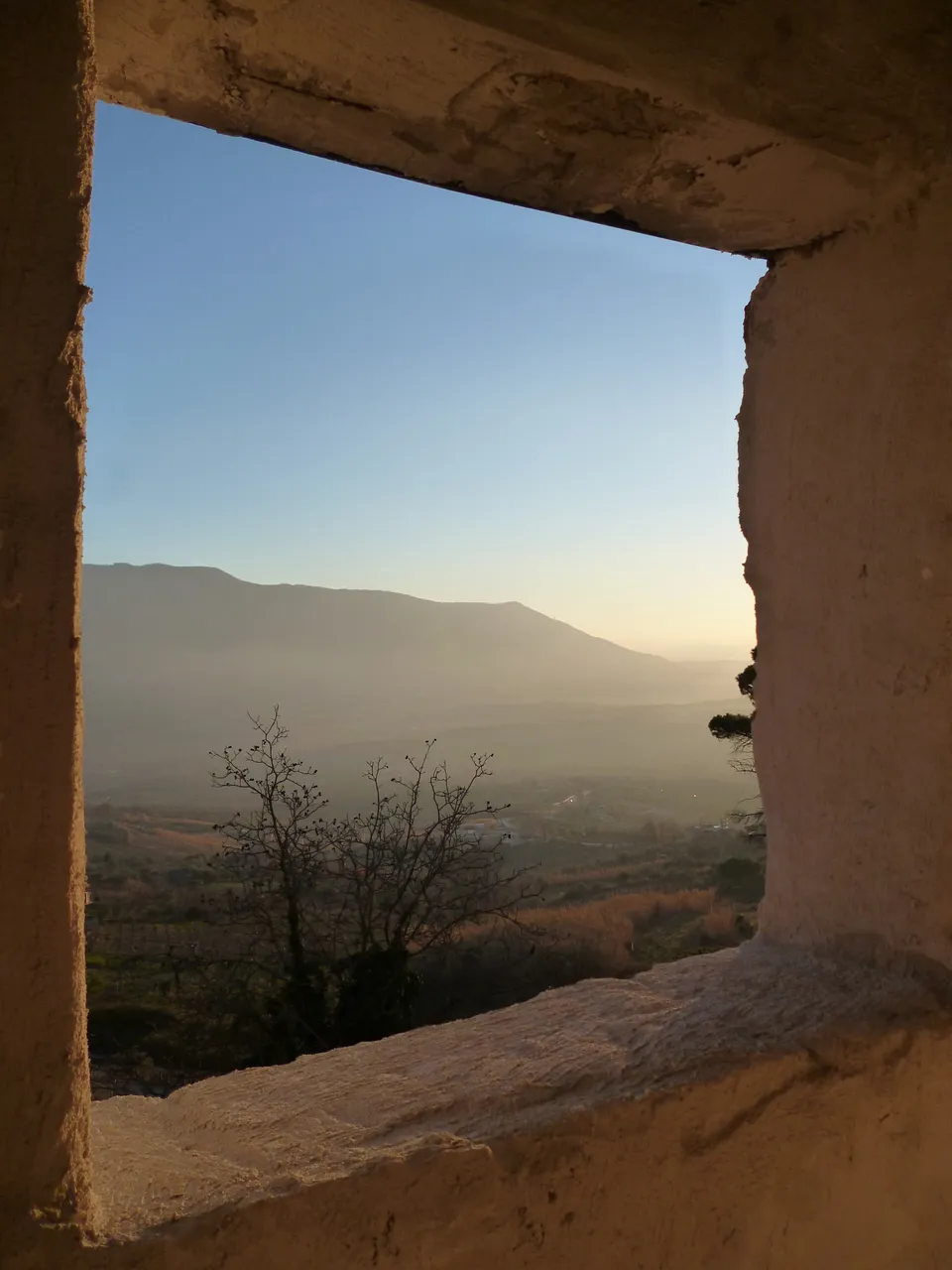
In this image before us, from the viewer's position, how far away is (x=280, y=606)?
9250 millimetres

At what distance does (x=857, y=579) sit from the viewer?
4.13 ft

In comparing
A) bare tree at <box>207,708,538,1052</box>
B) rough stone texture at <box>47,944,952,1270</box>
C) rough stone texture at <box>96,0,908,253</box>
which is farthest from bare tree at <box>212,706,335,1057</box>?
rough stone texture at <box>96,0,908,253</box>

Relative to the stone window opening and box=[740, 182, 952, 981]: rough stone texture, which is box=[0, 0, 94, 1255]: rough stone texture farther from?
box=[740, 182, 952, 981]: rough stone texture

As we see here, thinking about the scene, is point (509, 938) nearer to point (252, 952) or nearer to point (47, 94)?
point (252, 952)

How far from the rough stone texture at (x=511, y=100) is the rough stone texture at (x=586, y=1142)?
1.04 m

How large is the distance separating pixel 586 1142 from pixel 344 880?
247cm

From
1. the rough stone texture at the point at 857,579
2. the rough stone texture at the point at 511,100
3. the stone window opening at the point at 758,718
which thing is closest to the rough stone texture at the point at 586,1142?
the stone window opening at the point at 758,718

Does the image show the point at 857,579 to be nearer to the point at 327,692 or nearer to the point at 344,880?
the point at 344,880

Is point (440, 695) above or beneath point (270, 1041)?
above

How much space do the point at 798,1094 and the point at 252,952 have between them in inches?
91.7

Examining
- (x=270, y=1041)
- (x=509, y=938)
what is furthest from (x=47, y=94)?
(x=509, y=938)

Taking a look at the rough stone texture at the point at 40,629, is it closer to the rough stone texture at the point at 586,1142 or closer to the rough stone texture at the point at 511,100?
the rough stone texture at the point at 586,1142

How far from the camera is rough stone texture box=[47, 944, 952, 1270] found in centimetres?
75

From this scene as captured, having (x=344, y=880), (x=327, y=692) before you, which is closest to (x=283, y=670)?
(x=327, y=692)
